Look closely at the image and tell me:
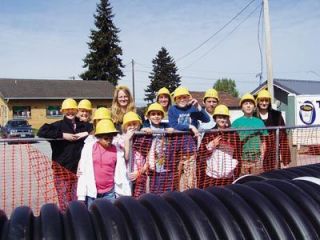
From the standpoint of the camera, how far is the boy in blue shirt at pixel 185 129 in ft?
18.4

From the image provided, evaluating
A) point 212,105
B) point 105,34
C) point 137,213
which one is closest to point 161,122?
point 212,105

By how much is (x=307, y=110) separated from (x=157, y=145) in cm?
1076

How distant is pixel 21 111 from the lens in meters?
49.0

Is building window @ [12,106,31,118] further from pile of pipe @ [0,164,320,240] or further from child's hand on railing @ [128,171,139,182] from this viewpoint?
pile of pipe @ [0,164,320,240]

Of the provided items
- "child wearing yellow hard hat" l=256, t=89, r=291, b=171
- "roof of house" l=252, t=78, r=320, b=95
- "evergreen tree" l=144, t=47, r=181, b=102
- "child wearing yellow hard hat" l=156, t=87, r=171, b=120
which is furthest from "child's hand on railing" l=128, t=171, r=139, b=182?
"evergreen tree" l=144, t=47, r=181, b=102

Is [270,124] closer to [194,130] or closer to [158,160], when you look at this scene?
[194,130]

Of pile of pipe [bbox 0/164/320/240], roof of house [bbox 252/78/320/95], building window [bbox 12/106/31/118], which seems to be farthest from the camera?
building window [bbox 12/106/31/118]

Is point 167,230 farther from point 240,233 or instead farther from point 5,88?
point 5,88

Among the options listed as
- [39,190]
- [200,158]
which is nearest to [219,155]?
[200,158]

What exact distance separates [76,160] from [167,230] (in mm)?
2378

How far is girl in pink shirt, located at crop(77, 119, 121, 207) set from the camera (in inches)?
184

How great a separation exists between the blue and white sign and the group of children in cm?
917

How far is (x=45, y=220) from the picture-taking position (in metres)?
3.12

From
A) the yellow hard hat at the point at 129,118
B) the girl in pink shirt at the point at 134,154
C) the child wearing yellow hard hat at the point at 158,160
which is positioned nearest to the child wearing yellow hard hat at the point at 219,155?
the child wearing yellow hard hat at the point at 158,160
